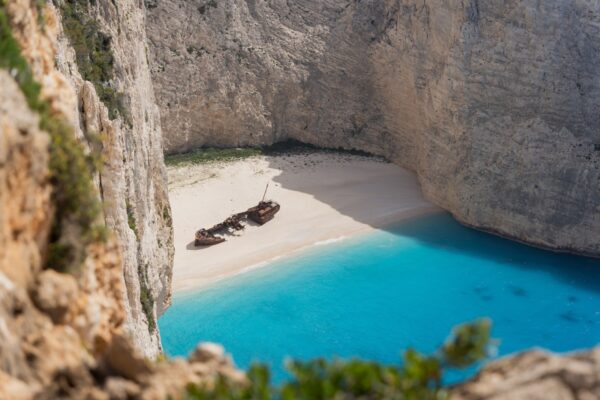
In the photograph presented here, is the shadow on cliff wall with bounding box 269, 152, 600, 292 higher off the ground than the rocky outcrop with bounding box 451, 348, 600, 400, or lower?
lower

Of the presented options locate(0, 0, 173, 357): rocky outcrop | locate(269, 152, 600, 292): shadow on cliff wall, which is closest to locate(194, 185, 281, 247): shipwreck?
locate(269, 152, 600, 292): shadow on cliff wall

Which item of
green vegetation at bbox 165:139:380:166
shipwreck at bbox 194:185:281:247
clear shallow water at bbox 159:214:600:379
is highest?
green vegetation at bbox 165:139:380:166

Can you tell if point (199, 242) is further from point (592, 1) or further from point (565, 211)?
point (592, 1)

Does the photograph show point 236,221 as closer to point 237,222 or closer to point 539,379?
point 237,222

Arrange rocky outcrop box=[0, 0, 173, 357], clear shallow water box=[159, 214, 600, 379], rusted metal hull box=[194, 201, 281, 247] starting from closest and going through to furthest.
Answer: rocky outcrop box=[0, 0, 173, 357], clear shallow water box=[159, 214, 600, 379], rusted metal hull box=[194, 201, 281, 247]

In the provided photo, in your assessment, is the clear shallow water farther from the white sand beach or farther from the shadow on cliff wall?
the white sand beach

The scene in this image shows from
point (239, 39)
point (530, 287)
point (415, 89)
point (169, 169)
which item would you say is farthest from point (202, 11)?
point (530, 287)
